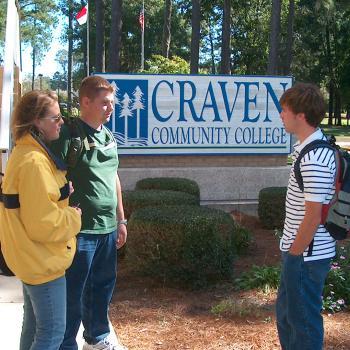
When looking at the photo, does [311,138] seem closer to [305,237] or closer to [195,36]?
[305,237]

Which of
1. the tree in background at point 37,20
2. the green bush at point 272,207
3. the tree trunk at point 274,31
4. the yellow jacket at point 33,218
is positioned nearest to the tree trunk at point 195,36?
the tree trunk at point 274,31

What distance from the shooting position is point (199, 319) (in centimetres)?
412

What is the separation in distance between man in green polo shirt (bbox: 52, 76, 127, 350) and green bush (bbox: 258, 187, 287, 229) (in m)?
4.32

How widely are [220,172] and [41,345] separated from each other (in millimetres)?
6223

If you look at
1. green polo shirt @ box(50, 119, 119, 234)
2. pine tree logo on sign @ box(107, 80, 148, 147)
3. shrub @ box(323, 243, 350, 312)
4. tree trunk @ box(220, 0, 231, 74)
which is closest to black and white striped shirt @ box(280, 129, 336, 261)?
green polo shirt @ box(50, 119, 119, 234)

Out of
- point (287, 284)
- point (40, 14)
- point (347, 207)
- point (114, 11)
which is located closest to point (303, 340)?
point (287, 284)

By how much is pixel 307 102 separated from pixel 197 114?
18.7ft

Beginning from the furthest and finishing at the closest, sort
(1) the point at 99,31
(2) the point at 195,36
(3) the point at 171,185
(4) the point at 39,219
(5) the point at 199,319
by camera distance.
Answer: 1. (1) the point at 99,31
2. (2) the point at 195,36
3. (3) the point at 171,185
4. (5) the point at 199,319
5. (4) the point at 39,219

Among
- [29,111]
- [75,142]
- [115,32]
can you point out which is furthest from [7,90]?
[115,32]

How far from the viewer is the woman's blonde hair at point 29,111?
2.48m

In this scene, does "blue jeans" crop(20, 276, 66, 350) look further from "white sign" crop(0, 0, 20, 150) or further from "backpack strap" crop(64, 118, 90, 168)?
"white sign" crop(0, 0, 20, 150)

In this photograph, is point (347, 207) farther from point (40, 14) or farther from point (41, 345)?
point (40, 14)

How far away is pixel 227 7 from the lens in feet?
98.5

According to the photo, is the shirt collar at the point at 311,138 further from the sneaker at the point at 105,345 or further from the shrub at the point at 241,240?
the shrub at the point at 241,240
